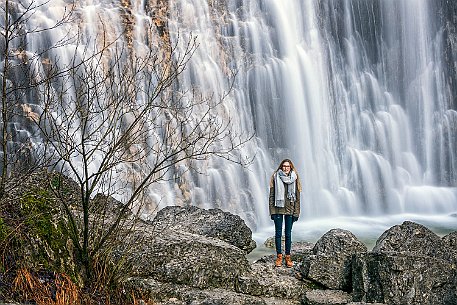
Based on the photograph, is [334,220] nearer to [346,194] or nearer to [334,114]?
[346,194]

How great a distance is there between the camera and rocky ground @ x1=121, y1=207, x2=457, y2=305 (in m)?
6.42

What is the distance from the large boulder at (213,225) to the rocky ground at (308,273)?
131 centimetres

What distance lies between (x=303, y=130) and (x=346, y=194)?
274cm

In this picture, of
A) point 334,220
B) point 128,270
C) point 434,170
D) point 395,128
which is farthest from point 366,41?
point 128,270

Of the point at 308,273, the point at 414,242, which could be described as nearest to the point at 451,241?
the point at 414,242

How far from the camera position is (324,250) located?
7.93 meters

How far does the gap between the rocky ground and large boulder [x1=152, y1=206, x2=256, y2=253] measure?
1309 mm

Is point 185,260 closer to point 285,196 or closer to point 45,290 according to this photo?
point 285,196

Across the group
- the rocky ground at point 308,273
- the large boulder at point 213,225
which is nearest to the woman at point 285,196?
the rocky ground at point 308,273

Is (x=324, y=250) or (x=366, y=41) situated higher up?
(x=366, y=41)

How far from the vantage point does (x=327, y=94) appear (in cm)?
2366

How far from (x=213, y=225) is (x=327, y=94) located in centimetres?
1529

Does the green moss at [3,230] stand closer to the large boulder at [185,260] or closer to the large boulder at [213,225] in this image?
the large boulder at [185,260]

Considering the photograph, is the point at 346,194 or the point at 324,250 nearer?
the point at 324,250
